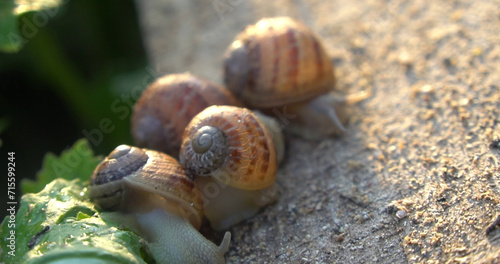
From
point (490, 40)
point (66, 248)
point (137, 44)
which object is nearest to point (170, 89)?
point (66, 248)

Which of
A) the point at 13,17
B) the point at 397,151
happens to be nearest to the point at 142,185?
the point at 397,151

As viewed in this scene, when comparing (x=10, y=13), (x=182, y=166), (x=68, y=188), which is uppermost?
(x=10, y=13)

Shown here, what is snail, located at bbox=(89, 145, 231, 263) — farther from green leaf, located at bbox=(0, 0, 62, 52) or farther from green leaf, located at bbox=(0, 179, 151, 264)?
green leaf, located at bbox=(0, 0, 62, 52)

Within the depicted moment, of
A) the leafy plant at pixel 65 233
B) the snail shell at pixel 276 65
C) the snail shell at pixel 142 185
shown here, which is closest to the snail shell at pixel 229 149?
the snail shell at pixel 142 185

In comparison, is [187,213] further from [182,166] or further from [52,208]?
[52,208]

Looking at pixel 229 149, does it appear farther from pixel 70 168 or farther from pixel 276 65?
pixel 70 168

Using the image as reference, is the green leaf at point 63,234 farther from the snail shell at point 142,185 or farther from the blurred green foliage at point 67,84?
the blurred green foliage at point 67,84

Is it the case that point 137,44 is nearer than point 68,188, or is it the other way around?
point 68,188
